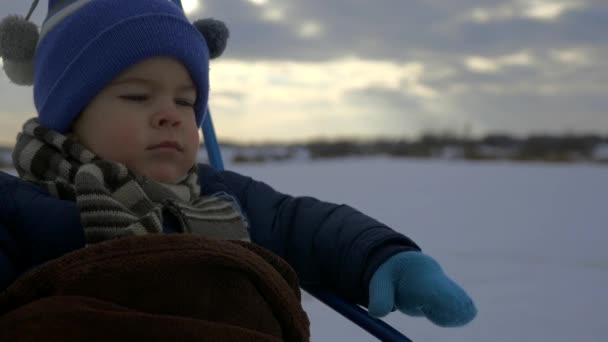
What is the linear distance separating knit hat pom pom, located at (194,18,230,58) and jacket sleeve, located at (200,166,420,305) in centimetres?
23

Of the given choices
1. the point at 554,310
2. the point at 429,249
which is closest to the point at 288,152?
the point at 429,249

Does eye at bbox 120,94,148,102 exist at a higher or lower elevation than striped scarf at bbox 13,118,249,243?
higher

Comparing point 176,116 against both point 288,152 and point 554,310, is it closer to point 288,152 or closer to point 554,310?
point 554,310

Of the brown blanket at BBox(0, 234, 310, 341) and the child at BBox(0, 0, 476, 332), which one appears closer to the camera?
the brown blanket at BBox(0, 234, 310, 341)

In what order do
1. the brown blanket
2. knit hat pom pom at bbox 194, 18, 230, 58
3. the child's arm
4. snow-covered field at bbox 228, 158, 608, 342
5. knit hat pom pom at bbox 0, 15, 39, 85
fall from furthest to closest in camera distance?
snow-covered field at bbox 228, 158, 608, 342 < knit hat pom pom at bbox 194, 18, 230, 58 < knit hat pom pom at bbox 0, 15, 39, 85 < the child's arm < the brown blanket

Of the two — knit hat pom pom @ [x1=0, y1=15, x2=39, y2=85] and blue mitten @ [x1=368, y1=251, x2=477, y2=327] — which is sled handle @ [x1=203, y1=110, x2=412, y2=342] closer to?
blue mitten @ [x1=368, y1=251, x2=477, y2=327]

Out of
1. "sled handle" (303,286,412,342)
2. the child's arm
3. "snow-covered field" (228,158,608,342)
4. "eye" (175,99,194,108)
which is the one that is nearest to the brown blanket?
the child's arm

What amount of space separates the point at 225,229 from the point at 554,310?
3.35 ft

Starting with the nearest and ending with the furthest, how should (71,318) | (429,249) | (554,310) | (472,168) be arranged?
(71,318), (554,310), (429,249), (472,168)

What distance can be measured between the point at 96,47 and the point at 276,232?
15.7 inches

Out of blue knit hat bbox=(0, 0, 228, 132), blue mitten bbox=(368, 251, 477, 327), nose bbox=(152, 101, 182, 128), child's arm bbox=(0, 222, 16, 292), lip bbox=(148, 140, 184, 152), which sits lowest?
blue mitten bbox=(368, 251, 477, 327)

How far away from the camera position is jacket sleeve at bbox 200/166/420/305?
99cm

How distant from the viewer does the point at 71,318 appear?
0.59m

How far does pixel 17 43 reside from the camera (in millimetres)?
1077
